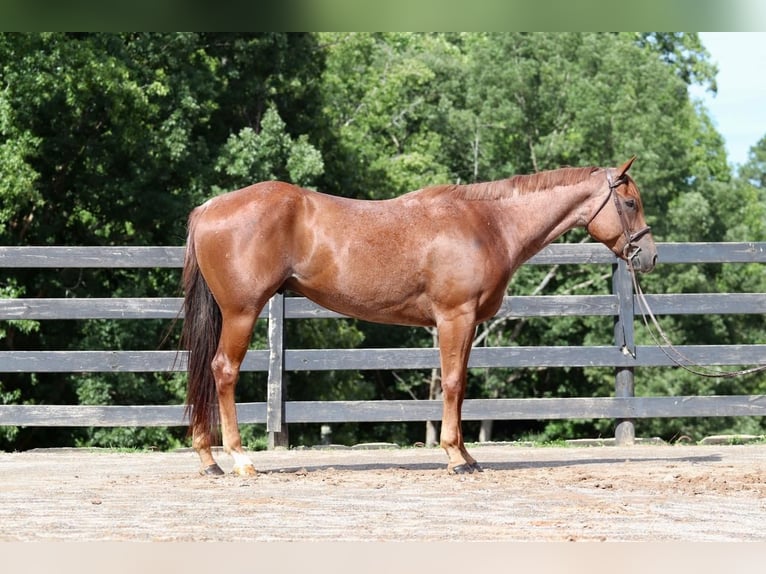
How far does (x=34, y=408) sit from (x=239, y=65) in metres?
10.9

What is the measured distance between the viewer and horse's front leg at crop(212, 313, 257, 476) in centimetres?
582

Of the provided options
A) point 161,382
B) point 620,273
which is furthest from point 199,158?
point 620,273

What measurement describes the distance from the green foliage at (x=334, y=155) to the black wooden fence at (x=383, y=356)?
5.79m

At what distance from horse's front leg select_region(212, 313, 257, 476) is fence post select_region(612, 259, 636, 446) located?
11.0 feet

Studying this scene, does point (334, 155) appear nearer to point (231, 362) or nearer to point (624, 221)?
point (624, 221)

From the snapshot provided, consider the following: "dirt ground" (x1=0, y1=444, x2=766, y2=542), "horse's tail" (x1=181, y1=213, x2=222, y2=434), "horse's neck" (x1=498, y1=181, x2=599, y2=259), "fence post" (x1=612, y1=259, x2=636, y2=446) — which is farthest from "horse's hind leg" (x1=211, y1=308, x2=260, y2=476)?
"fence post" (x1=612, y1=259, x2=636, y2=446)

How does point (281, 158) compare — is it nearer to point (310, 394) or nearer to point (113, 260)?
point (310, 394)

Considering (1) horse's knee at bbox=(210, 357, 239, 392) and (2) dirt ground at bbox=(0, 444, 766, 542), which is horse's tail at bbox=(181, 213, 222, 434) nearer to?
(1) horse's knee at bbox=(210, 357, 239, 392)

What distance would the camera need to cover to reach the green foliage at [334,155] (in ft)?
46.3

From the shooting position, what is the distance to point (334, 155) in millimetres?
18922

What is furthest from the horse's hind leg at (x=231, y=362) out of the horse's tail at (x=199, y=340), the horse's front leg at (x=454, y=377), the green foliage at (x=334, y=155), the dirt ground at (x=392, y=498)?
the green foliage at (x=334, y=155)

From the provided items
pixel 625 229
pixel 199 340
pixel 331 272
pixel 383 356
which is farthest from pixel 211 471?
pixel 625 229

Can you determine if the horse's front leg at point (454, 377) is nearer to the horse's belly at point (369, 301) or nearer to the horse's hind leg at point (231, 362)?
the horse's belly at point (369, 301)

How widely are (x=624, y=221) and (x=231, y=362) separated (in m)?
2.67
